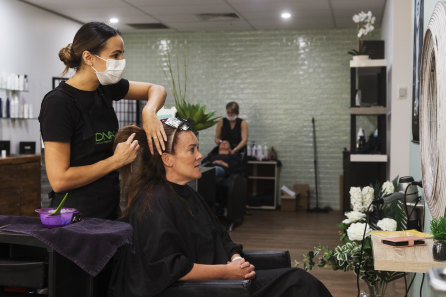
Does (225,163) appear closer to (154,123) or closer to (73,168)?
(154,123)

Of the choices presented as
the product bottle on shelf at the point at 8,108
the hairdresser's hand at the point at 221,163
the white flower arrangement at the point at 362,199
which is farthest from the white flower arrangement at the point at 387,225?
the product bottle on shelf at the point at 8,108

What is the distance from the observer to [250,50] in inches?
348

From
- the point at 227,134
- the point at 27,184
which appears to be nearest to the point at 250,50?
the point at 227,134

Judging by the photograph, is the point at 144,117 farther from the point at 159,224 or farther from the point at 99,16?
the point at 99,16

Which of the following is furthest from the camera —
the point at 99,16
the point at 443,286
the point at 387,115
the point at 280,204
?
the point at 280,204

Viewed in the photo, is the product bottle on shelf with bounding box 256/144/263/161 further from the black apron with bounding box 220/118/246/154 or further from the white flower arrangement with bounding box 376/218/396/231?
the white flower arrangement with bounding box 376/218/396/231

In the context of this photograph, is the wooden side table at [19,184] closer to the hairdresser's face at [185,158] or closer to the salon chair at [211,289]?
the hairdresser's face at [185,158]

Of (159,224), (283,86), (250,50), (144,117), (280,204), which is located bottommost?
(280,204)

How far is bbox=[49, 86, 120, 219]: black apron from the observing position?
2.19m

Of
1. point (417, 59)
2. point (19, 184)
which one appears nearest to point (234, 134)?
point (19, 184)

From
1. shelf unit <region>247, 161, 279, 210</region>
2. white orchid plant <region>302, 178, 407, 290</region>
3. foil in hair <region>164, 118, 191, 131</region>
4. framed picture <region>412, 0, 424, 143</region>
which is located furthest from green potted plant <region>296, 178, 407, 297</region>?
shelf unit <region>247, 161, 279, 210</region>

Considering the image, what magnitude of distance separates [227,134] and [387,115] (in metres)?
Result: 2.45

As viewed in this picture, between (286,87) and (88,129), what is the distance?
6731 mm

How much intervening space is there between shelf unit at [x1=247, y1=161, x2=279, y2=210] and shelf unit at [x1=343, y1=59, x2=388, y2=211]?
95.6 inches
